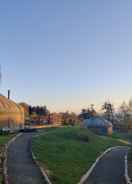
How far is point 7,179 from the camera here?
18.2m

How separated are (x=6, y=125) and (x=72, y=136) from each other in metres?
21.1

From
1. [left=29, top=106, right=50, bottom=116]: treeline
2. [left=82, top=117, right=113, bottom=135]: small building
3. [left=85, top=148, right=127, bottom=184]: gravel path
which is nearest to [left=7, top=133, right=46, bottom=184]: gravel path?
[left=85, top=148, right=127, bottom=184]: gravel path

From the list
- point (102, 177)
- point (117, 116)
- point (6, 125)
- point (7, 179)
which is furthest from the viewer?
point (117, 116)

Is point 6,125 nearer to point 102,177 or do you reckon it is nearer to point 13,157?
point 13,157

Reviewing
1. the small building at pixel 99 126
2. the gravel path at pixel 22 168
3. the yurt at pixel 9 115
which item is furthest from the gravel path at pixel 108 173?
the small building at pixel 99 126

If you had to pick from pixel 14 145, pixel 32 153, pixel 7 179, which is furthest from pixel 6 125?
pixel 7 179

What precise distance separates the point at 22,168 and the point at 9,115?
1774 inches

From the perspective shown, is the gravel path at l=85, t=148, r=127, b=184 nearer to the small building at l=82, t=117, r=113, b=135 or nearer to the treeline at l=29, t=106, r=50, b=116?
the small building at l=82, t=117, r=113, b=135

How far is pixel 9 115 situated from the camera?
217ft

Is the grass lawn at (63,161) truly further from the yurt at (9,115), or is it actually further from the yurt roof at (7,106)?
the yurt roof at (7,106)

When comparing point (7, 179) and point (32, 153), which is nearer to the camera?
point (7, 179)

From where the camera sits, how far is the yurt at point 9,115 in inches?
2495

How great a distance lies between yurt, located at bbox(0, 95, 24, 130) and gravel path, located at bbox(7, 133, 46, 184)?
3313 centimetres

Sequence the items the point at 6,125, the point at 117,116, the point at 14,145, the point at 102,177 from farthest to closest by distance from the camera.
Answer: the point at 117,116 → the point at 6,125 → the point at 14,145 → the point at 102,177
